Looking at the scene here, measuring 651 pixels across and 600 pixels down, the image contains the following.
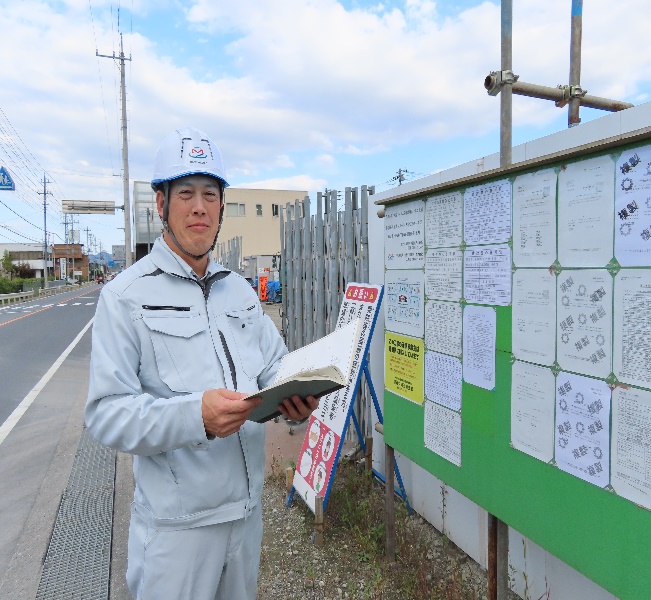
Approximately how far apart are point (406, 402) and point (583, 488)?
121cm

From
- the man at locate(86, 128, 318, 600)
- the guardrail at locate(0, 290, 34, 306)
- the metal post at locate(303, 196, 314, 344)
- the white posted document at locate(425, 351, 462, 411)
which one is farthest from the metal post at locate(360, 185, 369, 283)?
the guardrail at locate(0, 290, 34, 306)

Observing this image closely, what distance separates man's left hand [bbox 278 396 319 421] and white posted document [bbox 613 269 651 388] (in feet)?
3.27

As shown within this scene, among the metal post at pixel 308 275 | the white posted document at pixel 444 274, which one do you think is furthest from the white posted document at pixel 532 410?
the metal post at pixel 308 275

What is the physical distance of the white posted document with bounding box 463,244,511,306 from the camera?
208cm

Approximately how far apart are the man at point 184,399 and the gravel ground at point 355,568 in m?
1.22

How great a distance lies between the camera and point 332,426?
3.59 meters

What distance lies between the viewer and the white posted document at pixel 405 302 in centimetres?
272

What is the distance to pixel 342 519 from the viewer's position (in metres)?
3.60

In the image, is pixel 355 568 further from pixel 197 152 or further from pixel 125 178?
pixel 125 178

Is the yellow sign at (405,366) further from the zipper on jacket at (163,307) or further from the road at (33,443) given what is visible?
the road at (33,443)

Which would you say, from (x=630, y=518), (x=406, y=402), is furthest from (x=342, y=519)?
(x=630, y=518)

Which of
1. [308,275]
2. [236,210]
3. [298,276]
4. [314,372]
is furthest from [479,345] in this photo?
[236,210]

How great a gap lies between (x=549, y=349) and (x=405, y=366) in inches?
→ 43.4

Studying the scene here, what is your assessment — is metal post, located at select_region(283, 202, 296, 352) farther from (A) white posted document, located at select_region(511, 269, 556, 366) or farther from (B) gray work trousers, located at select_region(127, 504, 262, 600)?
(B) gray work trousers, located at select_region(127, 504, 262, 600)
